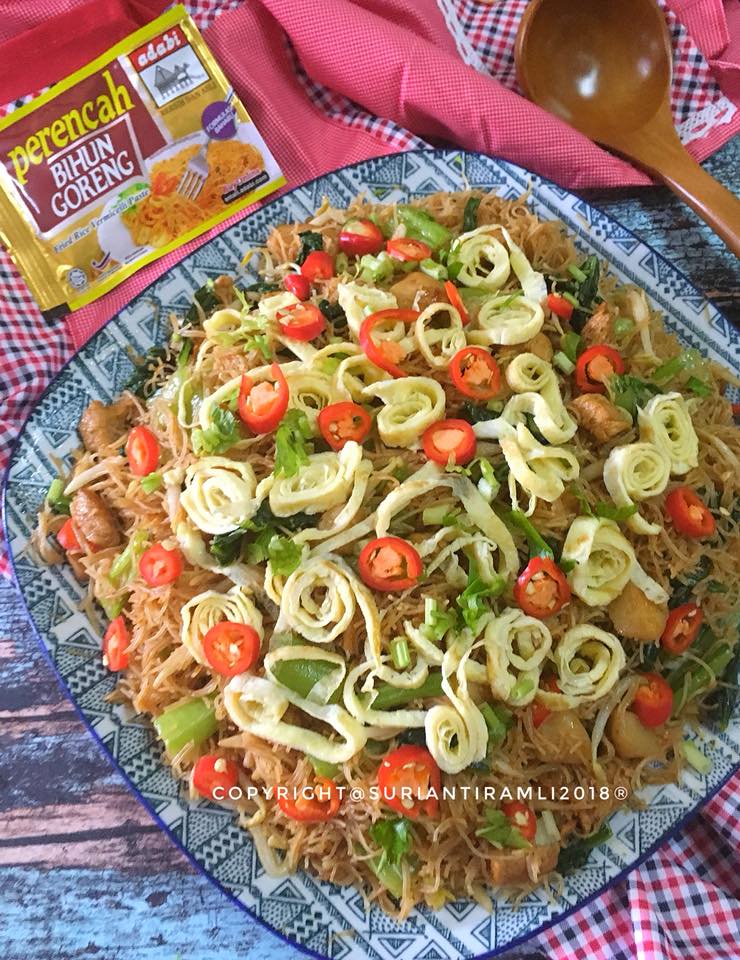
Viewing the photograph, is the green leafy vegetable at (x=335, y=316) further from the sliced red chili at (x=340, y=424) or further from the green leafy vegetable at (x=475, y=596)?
the green leafy vegetable at (x=475, y=596)

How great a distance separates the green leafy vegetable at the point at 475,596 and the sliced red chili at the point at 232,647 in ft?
2.14

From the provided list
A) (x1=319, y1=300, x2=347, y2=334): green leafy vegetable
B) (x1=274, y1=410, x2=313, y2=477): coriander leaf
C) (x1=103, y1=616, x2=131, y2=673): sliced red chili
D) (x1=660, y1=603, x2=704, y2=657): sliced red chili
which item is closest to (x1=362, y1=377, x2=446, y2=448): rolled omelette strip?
(x1=274, y1=410, x2=313, y2=477): coriander leaf

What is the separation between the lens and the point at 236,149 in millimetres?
3982

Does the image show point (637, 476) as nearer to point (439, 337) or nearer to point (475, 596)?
point (475, 596)

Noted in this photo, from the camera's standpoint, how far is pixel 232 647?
2.69 m

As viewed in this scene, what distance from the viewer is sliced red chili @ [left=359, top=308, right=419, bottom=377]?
2.89m

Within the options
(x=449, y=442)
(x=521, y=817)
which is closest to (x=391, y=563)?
(x=449, y=442)

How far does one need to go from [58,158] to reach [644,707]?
331cm

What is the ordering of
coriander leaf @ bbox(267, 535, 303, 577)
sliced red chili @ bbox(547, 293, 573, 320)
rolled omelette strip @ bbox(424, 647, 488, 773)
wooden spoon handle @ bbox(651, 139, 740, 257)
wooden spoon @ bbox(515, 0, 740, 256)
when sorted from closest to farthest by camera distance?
rolled omelette strip @ bbox(424, 647, 488, 773) → coriander leaf @ bbox(267, 535, 303, 577) → sliced red chili @ bbox(547, 293, 573, 320) → wooden spoon handle @ bbox(651, 139, 740, 257) → wooden spoon @ bbox(515, 0, 740, 256)

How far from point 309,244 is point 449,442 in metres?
1.07

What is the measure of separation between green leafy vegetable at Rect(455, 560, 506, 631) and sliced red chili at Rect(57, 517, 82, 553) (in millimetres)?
1406

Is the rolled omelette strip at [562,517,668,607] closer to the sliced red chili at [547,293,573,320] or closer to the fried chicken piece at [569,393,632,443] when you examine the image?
the fried chicken piece at [569,393,632,443]

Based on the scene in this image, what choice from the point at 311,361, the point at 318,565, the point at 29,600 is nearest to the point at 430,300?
the point at 311,361

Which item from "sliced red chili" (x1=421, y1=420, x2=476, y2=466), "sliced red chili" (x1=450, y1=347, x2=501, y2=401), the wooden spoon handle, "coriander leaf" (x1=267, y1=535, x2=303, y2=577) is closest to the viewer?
"coriander leaf" (x1=267, y1=535, x2=303, y2=577)
